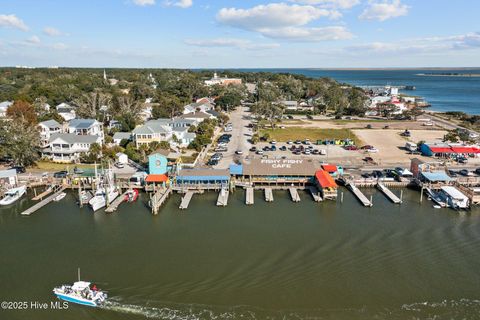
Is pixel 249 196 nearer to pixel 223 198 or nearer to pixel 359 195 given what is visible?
pixel 223 198

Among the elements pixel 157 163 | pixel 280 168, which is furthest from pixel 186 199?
pixel 280 168

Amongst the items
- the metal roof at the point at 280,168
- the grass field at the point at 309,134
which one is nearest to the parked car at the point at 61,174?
the metal roof at the point at 280,168

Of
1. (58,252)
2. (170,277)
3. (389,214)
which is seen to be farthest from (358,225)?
(58,252)

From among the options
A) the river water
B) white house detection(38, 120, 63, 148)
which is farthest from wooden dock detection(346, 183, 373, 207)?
white house detection(38, 120, 63, 148)

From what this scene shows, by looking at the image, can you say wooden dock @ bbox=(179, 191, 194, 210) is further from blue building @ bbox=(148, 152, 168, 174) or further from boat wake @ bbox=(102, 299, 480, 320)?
boat wake @ bbox=(102, 299, 480, 320)

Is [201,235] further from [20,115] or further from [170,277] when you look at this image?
[20,115]
